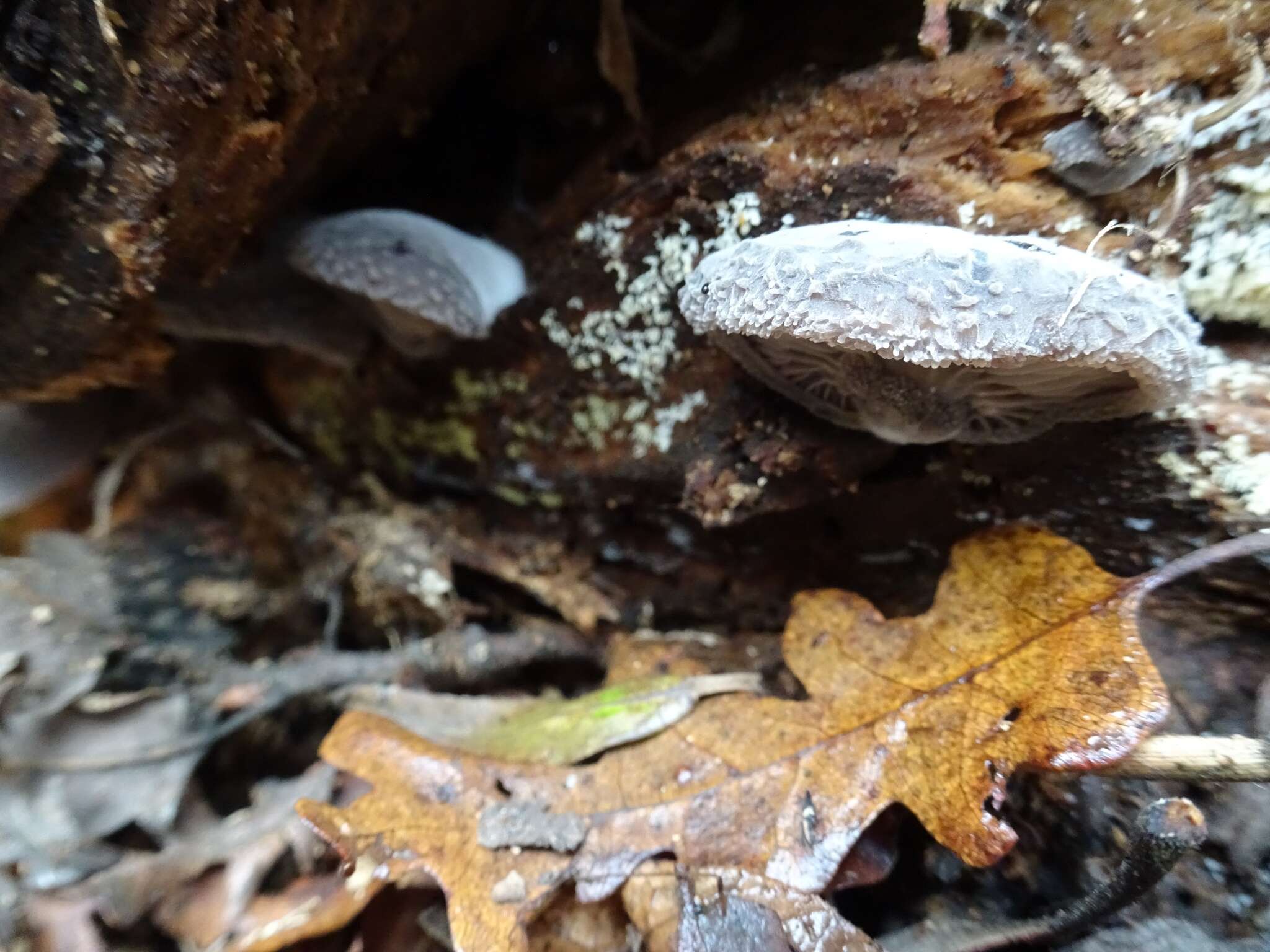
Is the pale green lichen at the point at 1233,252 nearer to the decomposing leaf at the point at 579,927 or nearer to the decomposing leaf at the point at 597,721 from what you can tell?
the decomposing leaf at the point at 597,721

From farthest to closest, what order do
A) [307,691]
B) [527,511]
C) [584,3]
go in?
[527,511] < [307,691] < [584,3]

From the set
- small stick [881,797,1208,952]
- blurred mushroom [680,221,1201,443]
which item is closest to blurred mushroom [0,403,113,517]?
blurred mushroom [680,221,1201,443]

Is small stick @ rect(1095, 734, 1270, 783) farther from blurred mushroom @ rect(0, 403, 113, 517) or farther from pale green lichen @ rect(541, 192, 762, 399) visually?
blurred mushroom @ rect(0, 403, 113, 517)

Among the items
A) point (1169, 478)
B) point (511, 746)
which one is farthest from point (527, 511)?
point (1169, 478)

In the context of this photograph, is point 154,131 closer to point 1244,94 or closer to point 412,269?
point 412,269

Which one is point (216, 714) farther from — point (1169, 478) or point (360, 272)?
point (1169, 478)
